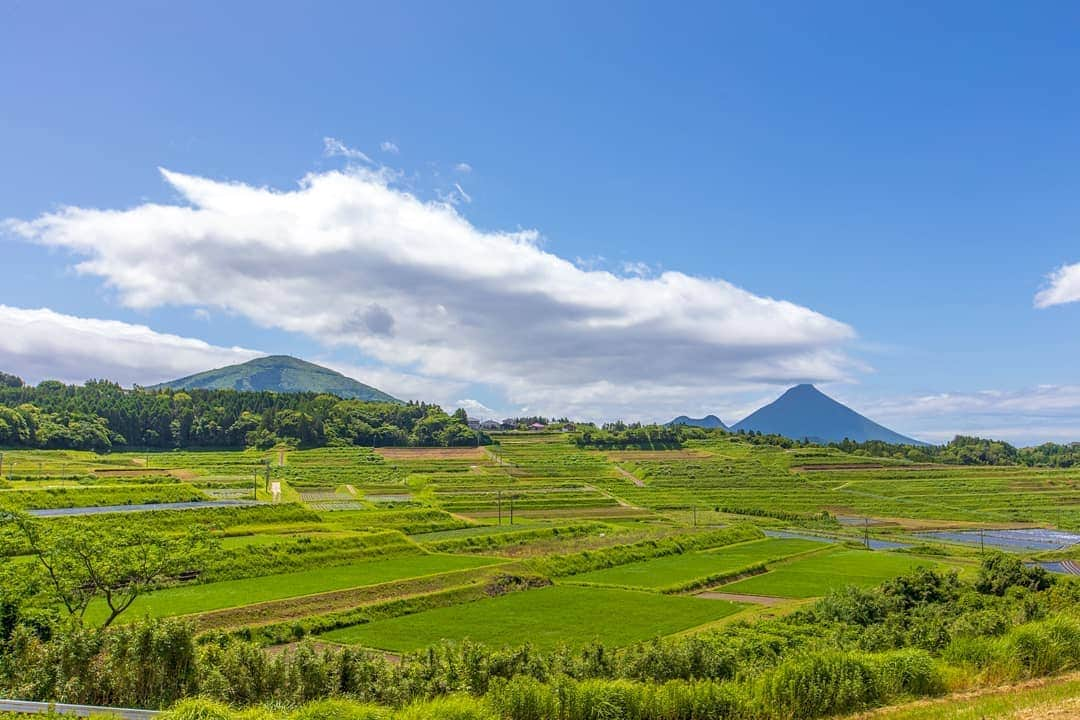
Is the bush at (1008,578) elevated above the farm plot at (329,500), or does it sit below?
above

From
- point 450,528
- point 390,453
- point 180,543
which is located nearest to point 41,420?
point 390,453

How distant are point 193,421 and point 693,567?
396ft

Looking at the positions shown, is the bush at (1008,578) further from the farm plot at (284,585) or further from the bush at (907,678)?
the farm plot at (284,585)

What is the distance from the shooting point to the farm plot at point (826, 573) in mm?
50094

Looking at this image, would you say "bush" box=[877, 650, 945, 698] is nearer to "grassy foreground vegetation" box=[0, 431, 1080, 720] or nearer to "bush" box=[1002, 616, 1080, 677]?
"grassy foreground vegetation" box=[0, 431, 1080, 720]

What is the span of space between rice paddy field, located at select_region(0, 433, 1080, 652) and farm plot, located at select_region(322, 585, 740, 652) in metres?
0.21

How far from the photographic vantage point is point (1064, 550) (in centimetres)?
7069

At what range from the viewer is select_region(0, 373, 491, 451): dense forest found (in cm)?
12456

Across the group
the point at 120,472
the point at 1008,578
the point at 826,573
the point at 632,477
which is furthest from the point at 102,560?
the point at 632,477

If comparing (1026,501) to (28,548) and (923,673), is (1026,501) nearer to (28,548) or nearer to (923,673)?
(923,673)

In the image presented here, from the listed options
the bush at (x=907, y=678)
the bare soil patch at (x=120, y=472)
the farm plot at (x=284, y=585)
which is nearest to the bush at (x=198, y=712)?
the bush at (x=907, y=678)

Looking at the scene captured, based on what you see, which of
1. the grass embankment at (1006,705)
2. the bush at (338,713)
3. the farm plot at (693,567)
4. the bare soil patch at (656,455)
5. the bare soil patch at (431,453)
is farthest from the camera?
the bare soil patch at (656,455)

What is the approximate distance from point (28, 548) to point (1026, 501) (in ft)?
389

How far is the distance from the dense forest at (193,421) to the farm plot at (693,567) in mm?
102499
